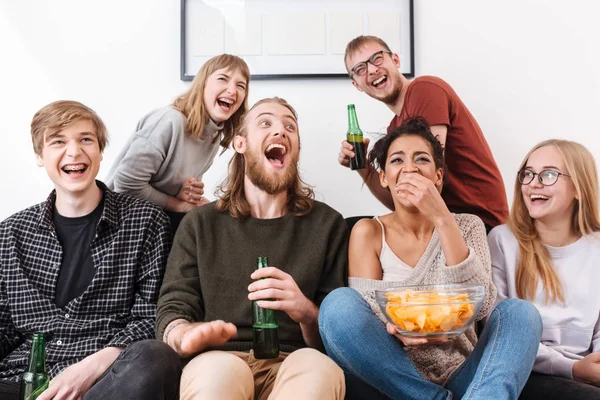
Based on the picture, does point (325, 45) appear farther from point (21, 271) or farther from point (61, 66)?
point (21, 271)

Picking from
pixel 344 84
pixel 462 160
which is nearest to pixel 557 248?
pixel 462 160

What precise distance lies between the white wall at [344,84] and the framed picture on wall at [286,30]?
7 cm

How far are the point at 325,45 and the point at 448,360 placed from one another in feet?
5.41

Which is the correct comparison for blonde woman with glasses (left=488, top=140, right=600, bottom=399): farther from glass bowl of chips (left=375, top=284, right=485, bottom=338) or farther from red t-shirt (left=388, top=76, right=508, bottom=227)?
glass bowl of chips (left=375, top=284, right=485, bottom=338)

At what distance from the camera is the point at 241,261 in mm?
1805

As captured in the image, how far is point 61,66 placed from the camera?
9.41 ft

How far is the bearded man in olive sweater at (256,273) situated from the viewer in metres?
1.42

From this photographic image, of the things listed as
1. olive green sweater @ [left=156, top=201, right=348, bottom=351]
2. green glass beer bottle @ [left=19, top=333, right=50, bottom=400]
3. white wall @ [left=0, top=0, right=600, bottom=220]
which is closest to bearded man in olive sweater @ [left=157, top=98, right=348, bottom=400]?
olive green sweater @ [left=156, top=201, right=348, bottom=351]

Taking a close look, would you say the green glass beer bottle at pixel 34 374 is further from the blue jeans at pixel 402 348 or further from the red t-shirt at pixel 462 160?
the red t-shirt at pixel 462 160

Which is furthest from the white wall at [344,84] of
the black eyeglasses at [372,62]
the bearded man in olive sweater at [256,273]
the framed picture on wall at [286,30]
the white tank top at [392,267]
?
the white tank top at [392,267]

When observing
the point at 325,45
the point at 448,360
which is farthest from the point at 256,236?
the point at 325,45

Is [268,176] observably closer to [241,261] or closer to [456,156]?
[241,261]

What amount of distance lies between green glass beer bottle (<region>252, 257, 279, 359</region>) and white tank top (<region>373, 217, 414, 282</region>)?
14.3 inches

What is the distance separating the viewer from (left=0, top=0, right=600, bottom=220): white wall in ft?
9.29
